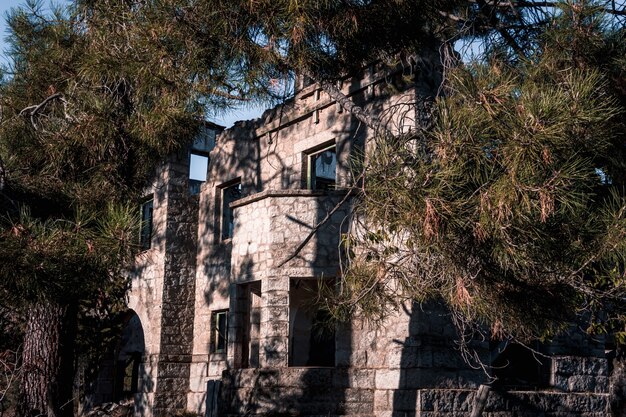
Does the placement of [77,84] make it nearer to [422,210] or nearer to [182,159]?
[422,210]

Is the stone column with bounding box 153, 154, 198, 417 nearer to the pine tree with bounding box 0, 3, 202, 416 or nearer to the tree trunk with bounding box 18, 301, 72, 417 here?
the pine tree with bounding box 0, 3, 202, 416

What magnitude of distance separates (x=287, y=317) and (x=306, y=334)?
1941 millimetres

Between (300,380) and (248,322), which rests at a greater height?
(248,322)

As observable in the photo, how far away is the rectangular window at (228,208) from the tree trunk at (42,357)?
6.11 m

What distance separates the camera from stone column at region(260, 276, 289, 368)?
35.8 feet

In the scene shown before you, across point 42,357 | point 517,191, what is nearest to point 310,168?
point 42,357

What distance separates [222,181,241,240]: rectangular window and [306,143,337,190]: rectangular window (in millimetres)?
2054

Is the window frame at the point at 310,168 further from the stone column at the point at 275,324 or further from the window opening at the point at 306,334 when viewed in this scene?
the stone column at the point at 275,324

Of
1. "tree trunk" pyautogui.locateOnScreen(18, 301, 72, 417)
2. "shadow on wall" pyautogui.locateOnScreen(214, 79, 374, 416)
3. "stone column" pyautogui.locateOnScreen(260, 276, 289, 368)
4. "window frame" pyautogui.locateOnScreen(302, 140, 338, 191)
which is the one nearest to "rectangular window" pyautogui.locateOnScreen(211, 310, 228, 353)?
"shadow on wall" pyautogui.locateOnScreen(214, 79, 374, 416)

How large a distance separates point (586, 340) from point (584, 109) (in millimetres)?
7826

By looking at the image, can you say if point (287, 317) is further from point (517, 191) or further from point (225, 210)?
point (517, 191)

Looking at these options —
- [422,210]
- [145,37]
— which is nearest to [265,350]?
[145,37]

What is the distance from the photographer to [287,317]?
1101 centimetres

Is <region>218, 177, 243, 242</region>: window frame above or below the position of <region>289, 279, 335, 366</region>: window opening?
above
